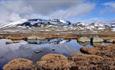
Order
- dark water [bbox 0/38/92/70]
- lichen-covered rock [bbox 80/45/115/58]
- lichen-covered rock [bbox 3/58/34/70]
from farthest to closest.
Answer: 1. dark water [bbox 0/38/92/70]
2. lichen-covered rock [bbox 80/45/115/58]
3. lichen-covered rock [bbox 3/58/34/70]

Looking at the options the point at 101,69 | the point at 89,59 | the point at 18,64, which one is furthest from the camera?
the point at 89,59

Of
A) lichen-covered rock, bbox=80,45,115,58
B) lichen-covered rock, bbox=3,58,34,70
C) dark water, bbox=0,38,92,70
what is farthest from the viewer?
dark water, bbox=0,38,92,70

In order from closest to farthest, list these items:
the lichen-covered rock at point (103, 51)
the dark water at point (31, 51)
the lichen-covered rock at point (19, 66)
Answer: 1. the lichen-covered rock at point (19, 66)
2. the lichen-covered rock at point (103, 51)
3. the dark water at point (31, 51)

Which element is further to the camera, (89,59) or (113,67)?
(89,59)

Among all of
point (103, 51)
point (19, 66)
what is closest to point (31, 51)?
point (103, 51)

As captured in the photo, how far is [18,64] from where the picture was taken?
35.1 m

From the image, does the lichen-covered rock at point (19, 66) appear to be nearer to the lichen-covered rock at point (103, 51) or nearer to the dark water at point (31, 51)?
the dark water at point (31, 51)

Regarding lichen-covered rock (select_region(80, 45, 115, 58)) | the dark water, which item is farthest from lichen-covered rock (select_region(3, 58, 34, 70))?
lichen-covered rock (select_region(80, 45, 115, 58))

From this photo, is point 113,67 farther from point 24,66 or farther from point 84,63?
point 24,66

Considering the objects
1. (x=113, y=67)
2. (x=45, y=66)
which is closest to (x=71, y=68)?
(x=45, y=66)

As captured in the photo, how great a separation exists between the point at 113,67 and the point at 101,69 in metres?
1.73

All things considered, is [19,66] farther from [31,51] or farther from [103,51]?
[31,51]

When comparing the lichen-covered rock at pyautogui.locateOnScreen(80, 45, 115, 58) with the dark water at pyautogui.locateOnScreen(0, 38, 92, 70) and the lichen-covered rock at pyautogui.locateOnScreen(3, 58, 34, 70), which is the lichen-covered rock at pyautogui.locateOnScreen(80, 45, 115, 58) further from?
the lichen-covered rock at pyautogui.locateOnScreen(3, 58, 34, 70)

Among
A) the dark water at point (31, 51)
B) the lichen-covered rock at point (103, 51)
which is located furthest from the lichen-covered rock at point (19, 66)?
the lichen-covered rock at point (103, 51)
